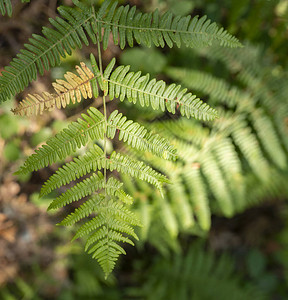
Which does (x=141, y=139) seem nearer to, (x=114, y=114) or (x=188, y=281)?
(x=114, y=114)

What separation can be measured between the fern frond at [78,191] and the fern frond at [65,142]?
19 cm

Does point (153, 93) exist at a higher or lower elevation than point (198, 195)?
higher

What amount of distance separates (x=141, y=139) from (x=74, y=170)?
413 millimetres

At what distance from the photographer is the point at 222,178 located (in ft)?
10.0

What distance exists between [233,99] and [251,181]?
95 cm

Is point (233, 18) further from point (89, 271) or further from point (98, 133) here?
point (89, 271)

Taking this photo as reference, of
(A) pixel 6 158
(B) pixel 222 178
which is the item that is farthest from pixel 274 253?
(A) pixel 6 158

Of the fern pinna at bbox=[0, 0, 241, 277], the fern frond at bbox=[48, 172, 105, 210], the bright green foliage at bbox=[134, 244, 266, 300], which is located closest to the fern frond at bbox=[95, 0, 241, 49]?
the fern pinna at bbox=[0, 0, 241, 277]

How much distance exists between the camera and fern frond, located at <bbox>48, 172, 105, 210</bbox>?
1.68m

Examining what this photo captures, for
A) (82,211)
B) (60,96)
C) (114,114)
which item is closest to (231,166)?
(114,114)

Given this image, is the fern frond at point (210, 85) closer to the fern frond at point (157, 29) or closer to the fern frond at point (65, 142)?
the fern frond at point (157, 29)

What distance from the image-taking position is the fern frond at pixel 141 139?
5.49 feet

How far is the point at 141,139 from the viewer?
169cm

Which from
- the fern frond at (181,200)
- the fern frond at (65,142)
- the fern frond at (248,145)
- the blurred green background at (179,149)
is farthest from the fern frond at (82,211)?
the fern frond at (248,145)
